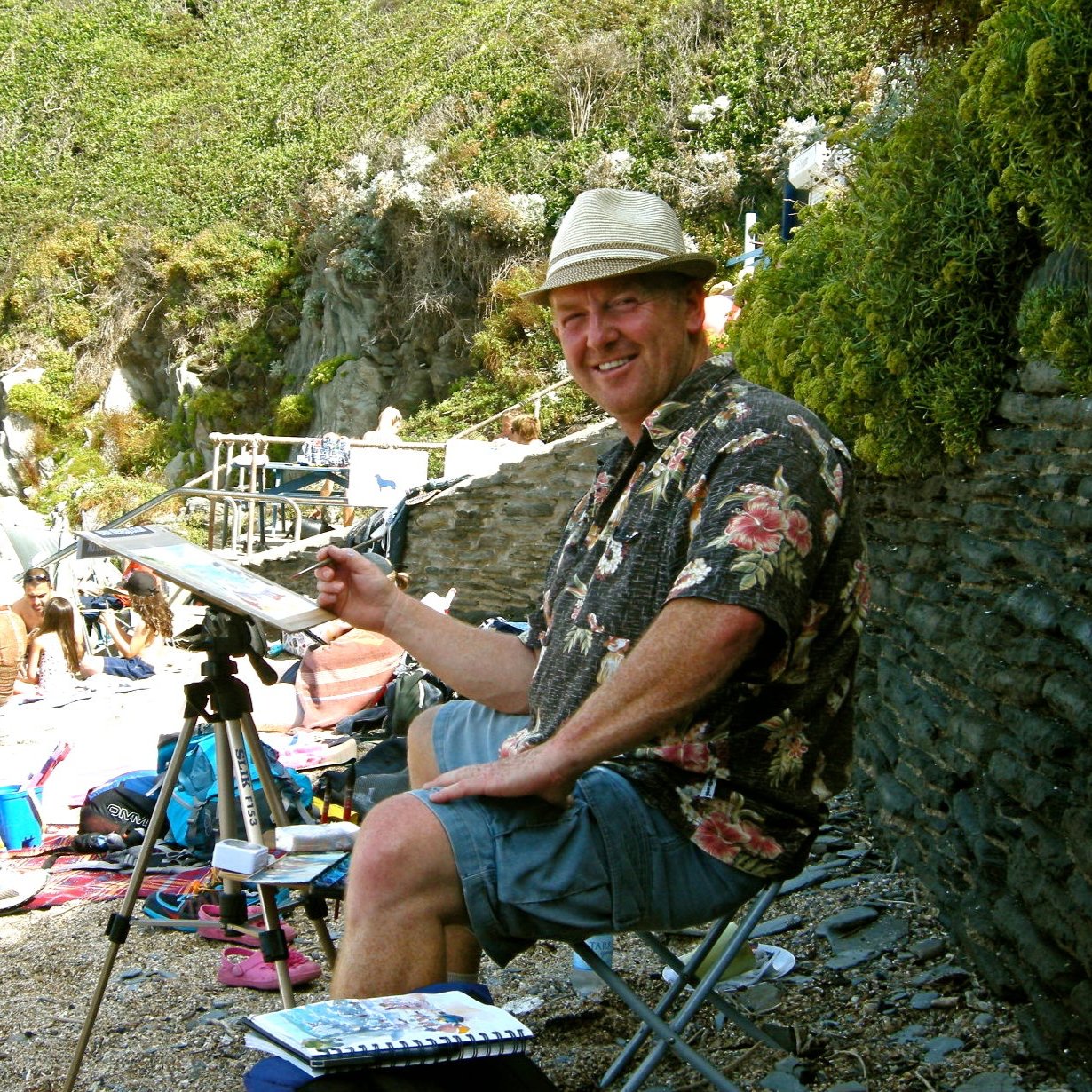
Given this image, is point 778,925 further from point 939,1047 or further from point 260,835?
point 260,835

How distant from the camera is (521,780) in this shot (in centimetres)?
206

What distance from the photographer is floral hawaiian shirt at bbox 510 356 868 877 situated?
209 centimetres

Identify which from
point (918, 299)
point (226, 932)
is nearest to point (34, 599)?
point (226, 932)

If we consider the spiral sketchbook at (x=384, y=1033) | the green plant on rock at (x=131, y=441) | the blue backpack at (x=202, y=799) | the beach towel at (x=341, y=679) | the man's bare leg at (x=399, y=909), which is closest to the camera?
the spiral sketchbook at (x=384, y=1033)

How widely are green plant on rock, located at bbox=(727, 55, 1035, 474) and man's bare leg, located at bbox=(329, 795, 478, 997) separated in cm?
236

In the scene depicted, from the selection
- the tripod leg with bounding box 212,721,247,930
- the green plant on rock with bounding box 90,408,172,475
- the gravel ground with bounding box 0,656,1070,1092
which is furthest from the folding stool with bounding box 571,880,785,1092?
the green plant on rock with bounding box 90,408,172,475

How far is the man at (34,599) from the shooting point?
1109 centimetres

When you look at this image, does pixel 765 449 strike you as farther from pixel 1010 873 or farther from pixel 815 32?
pixel 815 32

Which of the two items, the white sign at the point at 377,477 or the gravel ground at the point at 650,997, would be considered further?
the white sign at the point at 377,477

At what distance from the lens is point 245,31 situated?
3538 cm

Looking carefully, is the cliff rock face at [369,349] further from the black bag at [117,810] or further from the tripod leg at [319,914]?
the tripod leg at [319,914]

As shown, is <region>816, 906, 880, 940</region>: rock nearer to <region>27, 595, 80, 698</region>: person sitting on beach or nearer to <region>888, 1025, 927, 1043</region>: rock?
<region>888, 1025, 927, 1043</region>: rock

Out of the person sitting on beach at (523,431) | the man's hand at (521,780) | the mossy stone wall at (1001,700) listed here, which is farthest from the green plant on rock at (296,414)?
the man's hand at (521,780)

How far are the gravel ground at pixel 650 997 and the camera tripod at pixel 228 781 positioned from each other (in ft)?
1.25
